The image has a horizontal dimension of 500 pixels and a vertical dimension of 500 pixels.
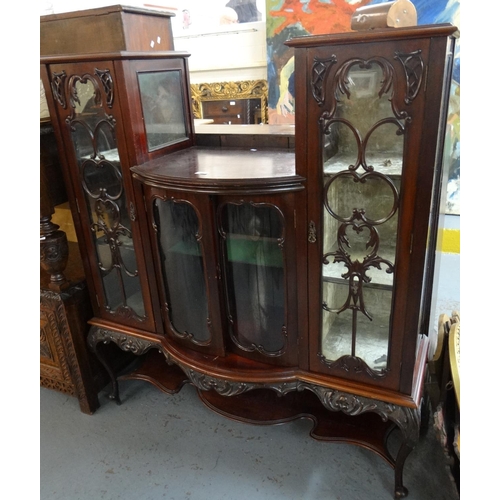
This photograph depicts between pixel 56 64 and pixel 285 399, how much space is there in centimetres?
138

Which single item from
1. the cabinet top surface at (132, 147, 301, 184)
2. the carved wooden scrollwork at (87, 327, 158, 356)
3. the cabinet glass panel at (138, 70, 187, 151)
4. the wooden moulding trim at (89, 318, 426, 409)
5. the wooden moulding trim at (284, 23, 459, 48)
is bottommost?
the carved wooden scrollwork at (87, 327, 158, 356)

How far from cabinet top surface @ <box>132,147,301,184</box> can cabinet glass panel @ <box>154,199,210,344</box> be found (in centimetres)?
10

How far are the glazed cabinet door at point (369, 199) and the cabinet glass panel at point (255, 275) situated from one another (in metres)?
0.11

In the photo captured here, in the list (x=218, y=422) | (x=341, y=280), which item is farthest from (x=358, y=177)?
(x=218, y=422)

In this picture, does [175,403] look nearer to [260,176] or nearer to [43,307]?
[43,307]

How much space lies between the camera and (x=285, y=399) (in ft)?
5.39

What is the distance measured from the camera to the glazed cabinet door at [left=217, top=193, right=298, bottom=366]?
1.14 m

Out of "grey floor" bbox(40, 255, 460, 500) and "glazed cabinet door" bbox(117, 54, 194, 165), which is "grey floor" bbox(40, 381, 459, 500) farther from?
"glazed cabinet door" bbox(117, 54, 194, 165)

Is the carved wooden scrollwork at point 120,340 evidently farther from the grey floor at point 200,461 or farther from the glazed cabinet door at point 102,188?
the grey floor at point 200,461

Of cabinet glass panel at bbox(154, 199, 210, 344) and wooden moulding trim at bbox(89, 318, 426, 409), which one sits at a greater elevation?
cabinet glass panel at bbox(154, 199, 210, 344)
